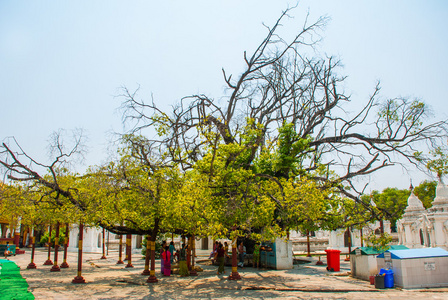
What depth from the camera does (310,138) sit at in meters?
24.2

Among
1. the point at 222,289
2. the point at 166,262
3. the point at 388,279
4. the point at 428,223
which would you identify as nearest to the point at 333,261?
the point at 388,279

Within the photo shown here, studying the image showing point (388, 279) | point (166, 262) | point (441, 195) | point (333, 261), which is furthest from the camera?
point (441, 195)

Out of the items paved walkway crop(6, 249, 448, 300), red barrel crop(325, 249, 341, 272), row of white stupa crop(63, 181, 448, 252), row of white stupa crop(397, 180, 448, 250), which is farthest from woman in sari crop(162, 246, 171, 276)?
row of white stupa crop(397, 180, 448, 250)

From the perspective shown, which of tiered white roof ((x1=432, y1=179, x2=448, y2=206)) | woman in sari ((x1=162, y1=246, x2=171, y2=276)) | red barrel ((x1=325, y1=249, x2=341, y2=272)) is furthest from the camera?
tiered white roof ((x1=432, y1=179, x2=448, y2=206))

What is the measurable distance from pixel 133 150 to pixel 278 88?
12.1 meters

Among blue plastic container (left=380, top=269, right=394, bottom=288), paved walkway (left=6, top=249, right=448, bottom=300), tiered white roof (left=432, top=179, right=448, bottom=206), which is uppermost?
tiered white roof (left=432, top=179, right=448, bottom=206)

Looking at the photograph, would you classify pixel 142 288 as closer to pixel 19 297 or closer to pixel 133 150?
pixel 19 297

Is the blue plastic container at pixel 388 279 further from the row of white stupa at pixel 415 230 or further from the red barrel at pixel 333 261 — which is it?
the red barrel at pixel 333 261

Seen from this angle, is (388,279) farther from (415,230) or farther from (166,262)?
(415,230)

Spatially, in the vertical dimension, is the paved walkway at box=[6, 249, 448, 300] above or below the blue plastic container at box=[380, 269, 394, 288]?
below

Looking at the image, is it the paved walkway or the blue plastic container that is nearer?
the paved walkway

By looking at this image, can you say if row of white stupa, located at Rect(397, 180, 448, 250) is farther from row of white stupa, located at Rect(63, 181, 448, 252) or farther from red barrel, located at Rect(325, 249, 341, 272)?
red barrel, located at Rect(325, 249, 341, 272)

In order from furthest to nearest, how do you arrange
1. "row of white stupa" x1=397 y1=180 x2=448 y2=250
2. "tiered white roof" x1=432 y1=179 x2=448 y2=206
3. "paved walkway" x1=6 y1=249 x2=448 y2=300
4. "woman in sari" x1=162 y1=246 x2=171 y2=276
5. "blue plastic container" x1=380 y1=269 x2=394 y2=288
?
"tiered white roof" x1=432 y1=179 x2=448 y2=206
"row of white stupa" x1=397 y1=180 x2=448 y2=250
"woman in sari" x1=162 y1=246 x2=171 y2=276
"blue plastic container" x1=380 y1=269 x2=394 y2=288
"paved walkway" x1=6 y1=249 x2=448 y2=300

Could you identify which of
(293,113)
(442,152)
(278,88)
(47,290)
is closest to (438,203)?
(442,152)
